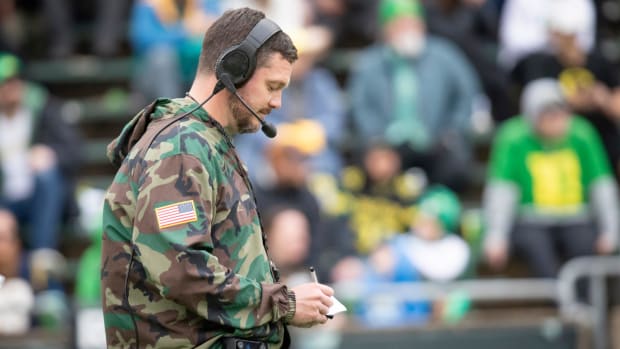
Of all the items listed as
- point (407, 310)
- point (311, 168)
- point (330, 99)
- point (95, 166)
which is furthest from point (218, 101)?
point (95, 166)

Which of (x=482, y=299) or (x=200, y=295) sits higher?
(x=482, y=299)

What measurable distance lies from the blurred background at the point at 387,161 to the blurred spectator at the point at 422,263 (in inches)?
0.5

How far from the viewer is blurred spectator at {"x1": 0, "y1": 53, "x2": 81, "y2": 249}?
9867 mm

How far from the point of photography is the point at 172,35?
34.4 feet

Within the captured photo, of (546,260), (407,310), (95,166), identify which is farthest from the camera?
(95,166)

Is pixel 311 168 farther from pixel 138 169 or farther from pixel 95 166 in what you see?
pixel 138 169

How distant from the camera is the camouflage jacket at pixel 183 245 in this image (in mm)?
3766

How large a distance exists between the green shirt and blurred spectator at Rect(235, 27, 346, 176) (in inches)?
50.7

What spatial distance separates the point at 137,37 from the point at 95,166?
1347mm

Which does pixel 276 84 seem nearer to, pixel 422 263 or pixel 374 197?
pixel 422 263

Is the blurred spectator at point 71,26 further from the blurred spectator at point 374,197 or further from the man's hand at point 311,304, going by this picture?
the man's hand at point 311,304

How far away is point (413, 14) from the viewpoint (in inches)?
401

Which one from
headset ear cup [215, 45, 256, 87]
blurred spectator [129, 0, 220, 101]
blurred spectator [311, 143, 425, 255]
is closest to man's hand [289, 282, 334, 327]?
headset ear cup [215, 45, 256, 87]

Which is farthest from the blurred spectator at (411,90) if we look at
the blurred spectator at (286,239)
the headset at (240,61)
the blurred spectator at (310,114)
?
the headset at (240,61)
